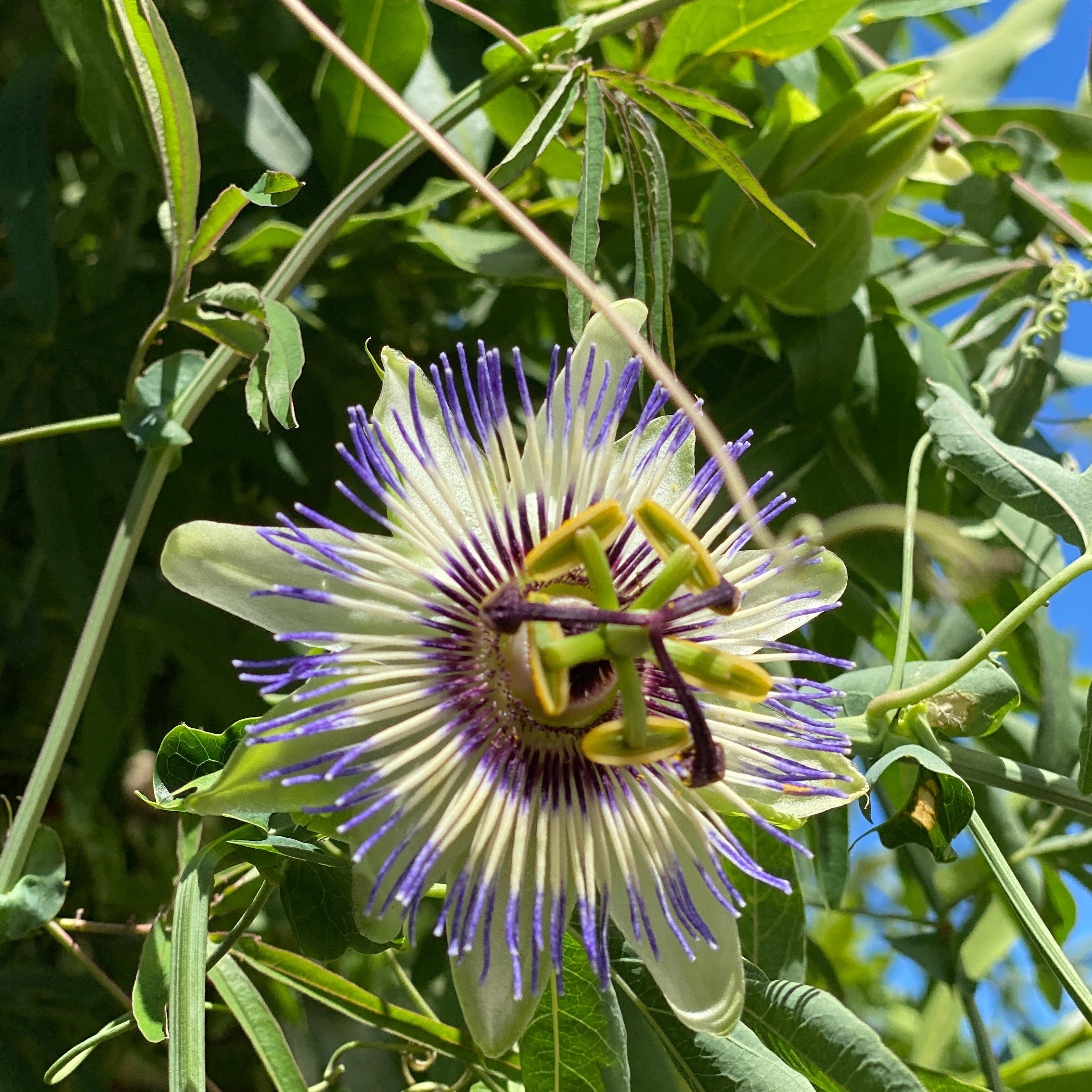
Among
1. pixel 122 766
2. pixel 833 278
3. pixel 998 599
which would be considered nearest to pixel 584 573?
pixel 833 278

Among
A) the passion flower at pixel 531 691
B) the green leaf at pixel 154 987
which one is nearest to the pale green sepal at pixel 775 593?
the passion flower at pixel 531 691

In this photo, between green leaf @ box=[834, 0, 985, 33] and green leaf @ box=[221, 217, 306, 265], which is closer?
green leaf @ box=[221, 217, 306, 265]

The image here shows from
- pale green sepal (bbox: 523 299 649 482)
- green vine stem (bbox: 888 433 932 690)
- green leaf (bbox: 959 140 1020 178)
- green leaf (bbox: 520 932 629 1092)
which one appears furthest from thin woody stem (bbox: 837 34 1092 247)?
green leaf (bbox: 520 932 629 1092)

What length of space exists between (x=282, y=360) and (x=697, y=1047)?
540 millimetres

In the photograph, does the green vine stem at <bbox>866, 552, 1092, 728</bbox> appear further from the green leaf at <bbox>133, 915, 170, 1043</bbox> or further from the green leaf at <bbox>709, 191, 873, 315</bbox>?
the green leaf at <bbox>133, 915, 170, 1043</bbox>

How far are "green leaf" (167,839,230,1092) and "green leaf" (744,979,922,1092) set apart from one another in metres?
0.37

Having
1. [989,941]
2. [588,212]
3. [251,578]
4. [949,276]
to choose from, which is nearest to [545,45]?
[588,212]

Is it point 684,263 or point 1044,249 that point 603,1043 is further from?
point 1044,249

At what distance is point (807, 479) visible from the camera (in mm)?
1276

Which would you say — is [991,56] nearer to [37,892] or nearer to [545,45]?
[545,45]

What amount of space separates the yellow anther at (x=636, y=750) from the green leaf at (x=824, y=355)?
0.57 metres

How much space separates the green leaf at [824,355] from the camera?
1.20 m

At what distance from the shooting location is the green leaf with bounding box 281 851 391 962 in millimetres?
763

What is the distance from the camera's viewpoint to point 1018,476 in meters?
0.96
